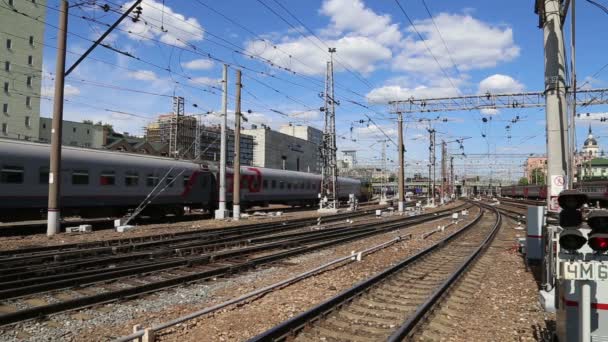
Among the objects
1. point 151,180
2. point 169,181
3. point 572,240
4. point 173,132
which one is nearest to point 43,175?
point 151,180

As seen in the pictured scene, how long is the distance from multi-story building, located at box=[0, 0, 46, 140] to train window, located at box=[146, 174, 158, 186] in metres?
42.3

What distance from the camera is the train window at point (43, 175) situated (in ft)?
63.1

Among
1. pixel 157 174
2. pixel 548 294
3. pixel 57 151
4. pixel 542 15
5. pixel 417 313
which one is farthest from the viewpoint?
pixel 157 174

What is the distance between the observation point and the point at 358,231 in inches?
846

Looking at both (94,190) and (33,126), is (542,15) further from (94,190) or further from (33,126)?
(33,126)

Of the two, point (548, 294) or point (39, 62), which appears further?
point (39, 62)

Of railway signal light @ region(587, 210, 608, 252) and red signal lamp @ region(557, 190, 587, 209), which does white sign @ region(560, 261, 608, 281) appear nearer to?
railway signal light @ region(587, 210, 608, 252)

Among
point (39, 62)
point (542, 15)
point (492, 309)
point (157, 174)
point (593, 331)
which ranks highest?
point (39, 62)

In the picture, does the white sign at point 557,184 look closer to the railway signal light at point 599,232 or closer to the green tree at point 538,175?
the railway signal light at point 599,232

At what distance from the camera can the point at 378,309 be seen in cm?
793

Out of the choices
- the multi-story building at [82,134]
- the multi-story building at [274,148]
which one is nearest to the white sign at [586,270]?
the multi-story building at [82,134]

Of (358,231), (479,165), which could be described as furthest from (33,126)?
(479,165)

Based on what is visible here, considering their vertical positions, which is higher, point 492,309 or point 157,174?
point 157,174

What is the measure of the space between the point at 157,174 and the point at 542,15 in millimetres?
19319
